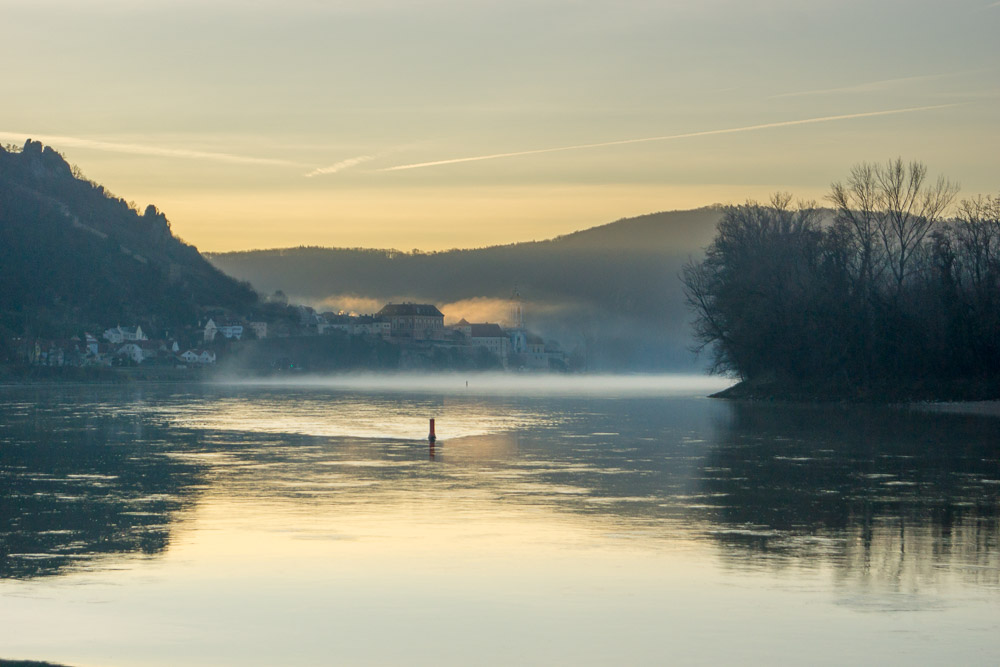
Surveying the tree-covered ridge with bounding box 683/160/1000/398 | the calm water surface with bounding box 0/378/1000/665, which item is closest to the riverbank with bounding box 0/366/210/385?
the tree-covered ridge with bounding box 683/160/1000/398

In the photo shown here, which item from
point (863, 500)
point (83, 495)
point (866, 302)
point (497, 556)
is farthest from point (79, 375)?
point (497, 556)

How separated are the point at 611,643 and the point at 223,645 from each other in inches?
161

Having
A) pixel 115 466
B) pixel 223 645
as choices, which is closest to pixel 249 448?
pixel 115 466

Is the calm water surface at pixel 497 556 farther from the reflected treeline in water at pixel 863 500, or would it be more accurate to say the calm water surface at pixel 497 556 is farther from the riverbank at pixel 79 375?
the riverbank at pixel 79 375

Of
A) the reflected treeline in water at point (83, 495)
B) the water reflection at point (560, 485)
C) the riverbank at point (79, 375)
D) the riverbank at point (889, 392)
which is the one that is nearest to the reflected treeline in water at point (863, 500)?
the water reflection at point (560, 485)

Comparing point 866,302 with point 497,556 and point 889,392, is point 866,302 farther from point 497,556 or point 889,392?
point 497,556

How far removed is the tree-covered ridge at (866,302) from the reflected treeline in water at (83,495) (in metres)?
56.5

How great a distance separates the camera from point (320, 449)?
40188 mm

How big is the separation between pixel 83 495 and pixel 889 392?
2757 inches

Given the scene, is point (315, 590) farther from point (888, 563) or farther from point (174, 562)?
point (888, 563)

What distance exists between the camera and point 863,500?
25891 millimetres

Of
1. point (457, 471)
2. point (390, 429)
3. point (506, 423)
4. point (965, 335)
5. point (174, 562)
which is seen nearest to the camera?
point (174, 562)

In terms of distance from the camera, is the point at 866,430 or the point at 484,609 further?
the point at 866,430

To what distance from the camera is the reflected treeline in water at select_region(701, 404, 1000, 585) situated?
1820 cm
